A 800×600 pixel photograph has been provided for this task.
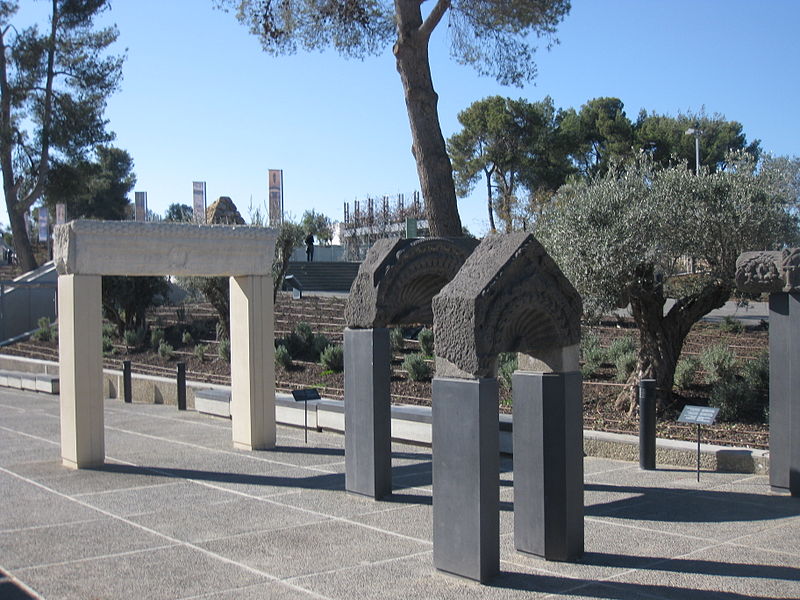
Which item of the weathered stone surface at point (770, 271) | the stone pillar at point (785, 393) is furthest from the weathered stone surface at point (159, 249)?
the stone pillar at point (785, 393)

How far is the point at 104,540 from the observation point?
264 inches

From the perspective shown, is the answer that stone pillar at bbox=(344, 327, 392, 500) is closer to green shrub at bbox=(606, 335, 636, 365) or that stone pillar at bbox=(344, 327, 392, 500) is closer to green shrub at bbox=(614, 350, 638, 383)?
green shrub at bbox=(614, 350, 638, 383)

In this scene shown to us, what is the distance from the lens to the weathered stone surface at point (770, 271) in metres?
7.72

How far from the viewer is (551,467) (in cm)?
599

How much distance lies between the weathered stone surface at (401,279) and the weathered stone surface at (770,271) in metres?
2.65

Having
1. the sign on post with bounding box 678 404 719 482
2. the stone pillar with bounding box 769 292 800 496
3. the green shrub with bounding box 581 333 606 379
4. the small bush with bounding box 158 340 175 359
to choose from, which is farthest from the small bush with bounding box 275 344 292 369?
the stone pillar with bounding box 769 292 800 496

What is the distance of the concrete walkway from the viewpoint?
17.8 ft

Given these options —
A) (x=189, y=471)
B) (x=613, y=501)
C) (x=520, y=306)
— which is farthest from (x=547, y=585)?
(x=189, y=471)

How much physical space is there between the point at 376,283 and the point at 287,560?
9.78 feet

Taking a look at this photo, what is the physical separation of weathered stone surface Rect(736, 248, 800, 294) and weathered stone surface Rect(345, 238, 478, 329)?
2.65 metres

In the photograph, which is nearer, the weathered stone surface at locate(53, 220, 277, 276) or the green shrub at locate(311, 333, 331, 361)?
the weathered stone surface at locate(53, 220, 277, 276)

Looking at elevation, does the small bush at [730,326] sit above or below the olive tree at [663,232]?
below

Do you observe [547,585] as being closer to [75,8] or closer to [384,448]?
[384,448]

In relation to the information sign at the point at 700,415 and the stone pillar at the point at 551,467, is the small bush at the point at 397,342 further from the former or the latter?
the stone pillar at the point at 551,467
